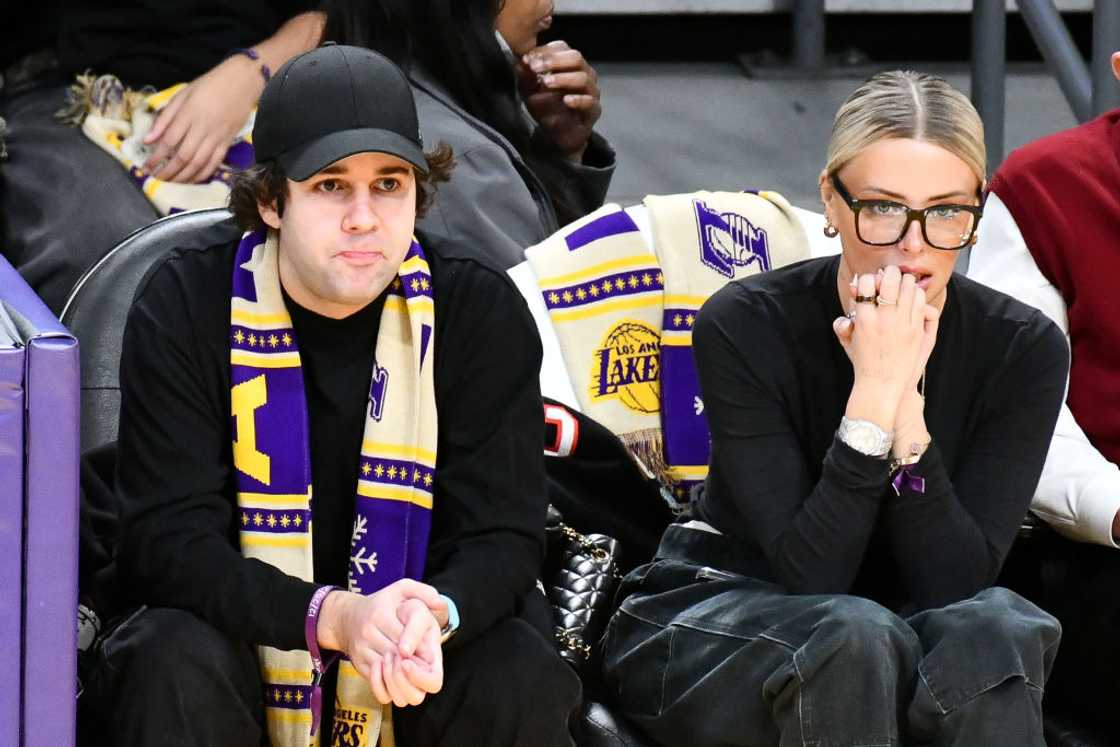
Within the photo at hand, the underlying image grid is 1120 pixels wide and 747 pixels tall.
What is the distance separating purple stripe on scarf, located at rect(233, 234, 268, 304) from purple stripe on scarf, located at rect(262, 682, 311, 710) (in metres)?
0.46

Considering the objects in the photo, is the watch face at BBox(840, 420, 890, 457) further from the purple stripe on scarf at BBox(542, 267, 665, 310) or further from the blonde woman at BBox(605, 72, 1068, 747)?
the purple stripe on scarf at BBox(542, 267, 665, 310)

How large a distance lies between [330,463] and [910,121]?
0.82 m

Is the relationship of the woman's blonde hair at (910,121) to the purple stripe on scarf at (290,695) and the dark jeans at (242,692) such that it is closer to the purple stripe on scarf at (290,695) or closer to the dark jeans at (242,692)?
the dark jeans at (242,692)

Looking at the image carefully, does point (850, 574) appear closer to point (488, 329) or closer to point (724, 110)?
point (488, 329)

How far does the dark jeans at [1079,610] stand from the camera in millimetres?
2438

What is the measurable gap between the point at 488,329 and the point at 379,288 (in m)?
0.16

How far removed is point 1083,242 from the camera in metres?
2.73

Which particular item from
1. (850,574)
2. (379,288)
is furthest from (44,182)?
(850,574)

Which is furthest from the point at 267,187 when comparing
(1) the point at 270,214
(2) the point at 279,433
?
(2) the point at 279,433

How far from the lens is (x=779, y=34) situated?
18.2 ft

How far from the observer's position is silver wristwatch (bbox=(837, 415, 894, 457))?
89.0 inches

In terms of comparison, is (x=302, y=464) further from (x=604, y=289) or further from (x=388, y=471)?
(x=604, y=289)

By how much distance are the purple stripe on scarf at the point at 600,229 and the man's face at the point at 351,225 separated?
1.93 ft

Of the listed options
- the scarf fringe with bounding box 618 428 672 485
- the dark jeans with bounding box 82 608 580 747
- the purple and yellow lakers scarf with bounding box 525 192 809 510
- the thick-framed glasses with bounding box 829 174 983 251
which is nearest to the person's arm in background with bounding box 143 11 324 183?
the purple and yellow lakers scarf with bounding box 525 192 809 510
